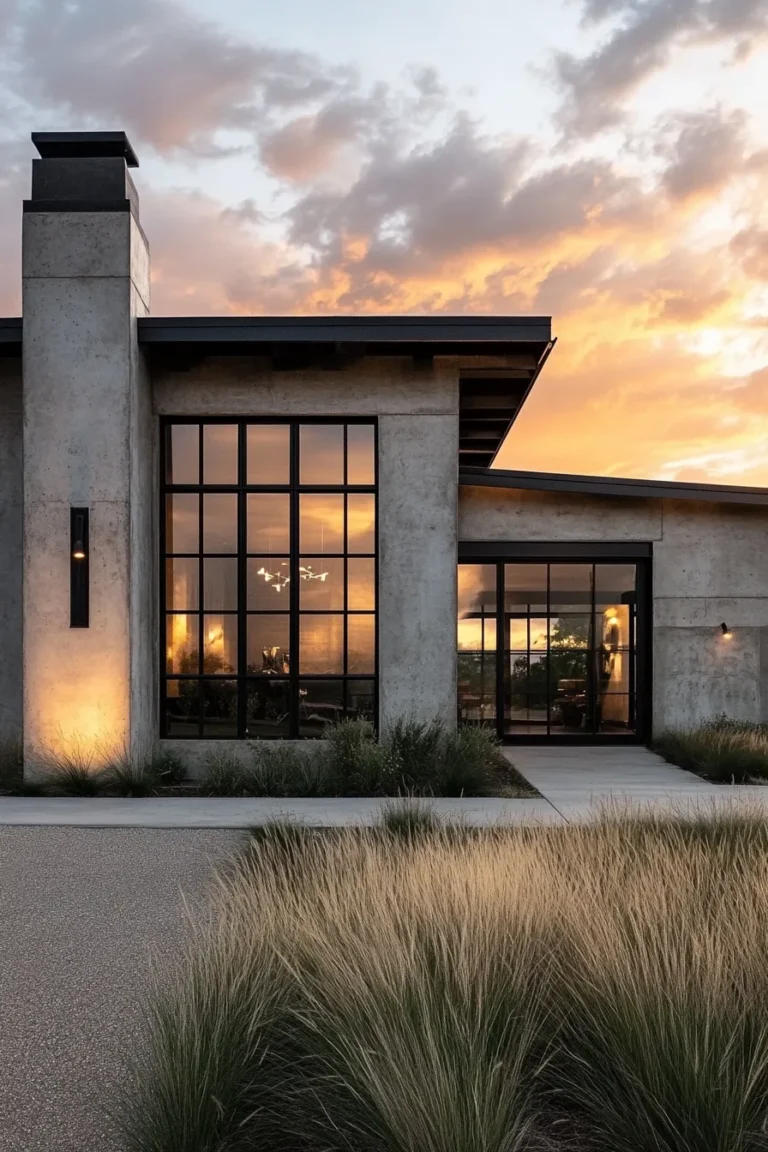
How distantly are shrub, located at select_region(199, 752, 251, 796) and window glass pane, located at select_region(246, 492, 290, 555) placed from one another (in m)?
2.65

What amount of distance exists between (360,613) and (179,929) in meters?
6.44

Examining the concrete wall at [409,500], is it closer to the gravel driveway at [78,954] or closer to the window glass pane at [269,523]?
the window glass pane at [269,523]

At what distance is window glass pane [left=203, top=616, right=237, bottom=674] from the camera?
446 inches

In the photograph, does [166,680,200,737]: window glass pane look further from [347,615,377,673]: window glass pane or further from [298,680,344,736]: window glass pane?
[347,615,377,673]: window glass pane

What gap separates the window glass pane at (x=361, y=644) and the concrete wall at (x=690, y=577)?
412 centimetres

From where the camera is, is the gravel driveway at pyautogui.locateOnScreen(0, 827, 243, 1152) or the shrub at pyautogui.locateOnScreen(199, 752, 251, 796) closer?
the gravel driveway at pyautogui.locateOnScreen(0, 827, 243, 1152)

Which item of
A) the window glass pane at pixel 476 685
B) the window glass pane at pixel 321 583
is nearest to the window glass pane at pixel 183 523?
the window glass pane at pixel 321 583

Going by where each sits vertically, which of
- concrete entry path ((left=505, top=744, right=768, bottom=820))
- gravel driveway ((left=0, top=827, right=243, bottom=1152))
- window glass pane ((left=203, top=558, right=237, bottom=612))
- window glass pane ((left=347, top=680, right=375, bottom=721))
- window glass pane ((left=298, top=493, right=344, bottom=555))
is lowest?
concrete entry path ((left=505, top=744, right=768, bottom=820))

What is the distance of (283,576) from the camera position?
11.4 m

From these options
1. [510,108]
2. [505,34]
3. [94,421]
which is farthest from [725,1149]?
[510,108]

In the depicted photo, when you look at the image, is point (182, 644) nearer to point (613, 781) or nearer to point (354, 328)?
point (354, 328)

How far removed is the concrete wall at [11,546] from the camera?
1130 centimetres

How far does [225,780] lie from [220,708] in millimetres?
1402

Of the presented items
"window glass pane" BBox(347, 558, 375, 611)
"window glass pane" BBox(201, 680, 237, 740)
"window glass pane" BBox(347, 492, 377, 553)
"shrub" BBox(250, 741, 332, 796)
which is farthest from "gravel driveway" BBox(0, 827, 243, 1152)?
"window glass pane" BBox(347, 492, 377, 553)
